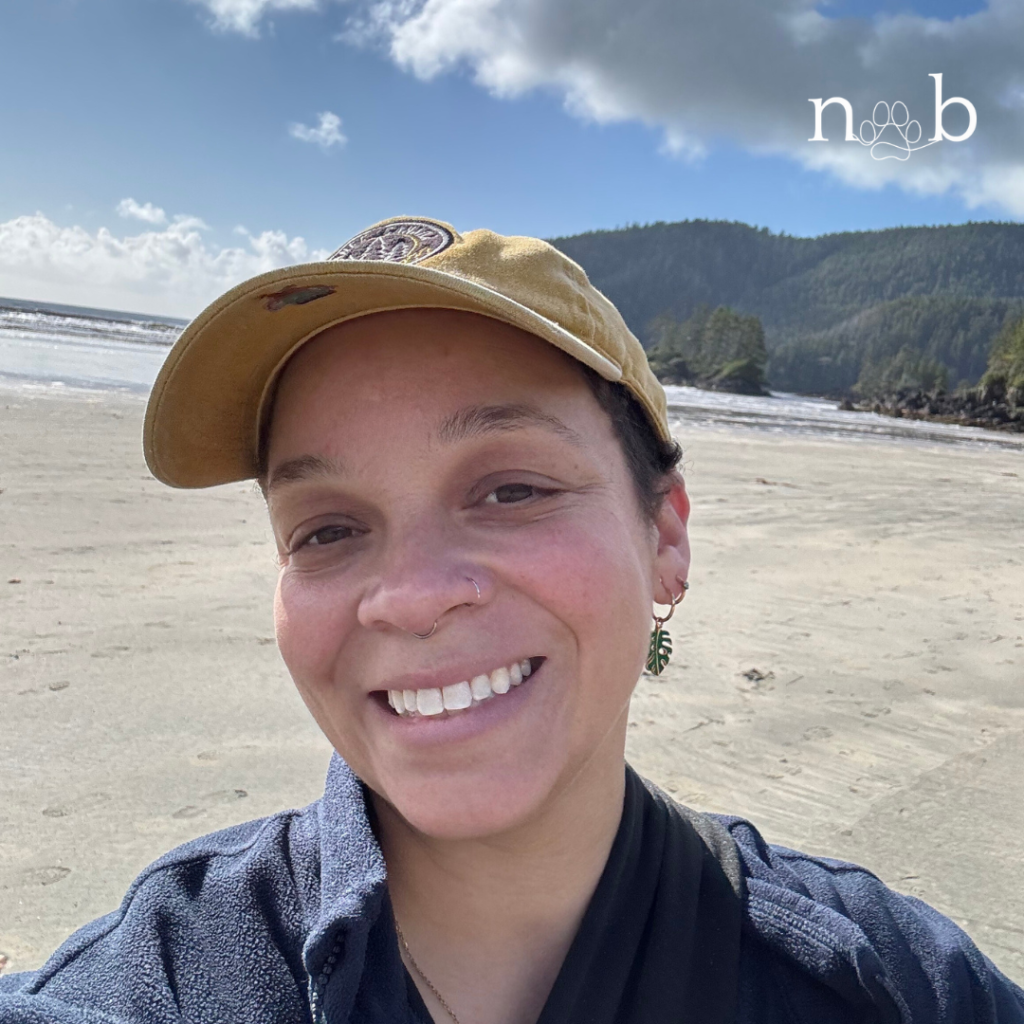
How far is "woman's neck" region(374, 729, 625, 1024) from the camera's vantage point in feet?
4.01

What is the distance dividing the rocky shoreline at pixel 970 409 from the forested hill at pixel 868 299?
259ft

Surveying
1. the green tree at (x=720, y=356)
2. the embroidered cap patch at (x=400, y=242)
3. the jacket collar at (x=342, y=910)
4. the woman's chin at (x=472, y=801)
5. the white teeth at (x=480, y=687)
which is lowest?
the jacket collar at (x=342, y=910)

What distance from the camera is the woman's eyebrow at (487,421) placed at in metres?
1.26

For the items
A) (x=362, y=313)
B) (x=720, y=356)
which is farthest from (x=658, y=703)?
(x=720, y=356)

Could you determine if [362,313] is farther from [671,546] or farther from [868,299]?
[868,299]

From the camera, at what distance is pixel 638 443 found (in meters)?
1.49

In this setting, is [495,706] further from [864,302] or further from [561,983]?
[864,302]

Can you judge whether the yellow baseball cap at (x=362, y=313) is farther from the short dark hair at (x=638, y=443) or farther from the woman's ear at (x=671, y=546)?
the woman's ear at (x=671, y=546)

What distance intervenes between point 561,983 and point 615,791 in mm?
297

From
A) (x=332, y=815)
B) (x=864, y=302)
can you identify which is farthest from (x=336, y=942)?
(x=864, y=302)

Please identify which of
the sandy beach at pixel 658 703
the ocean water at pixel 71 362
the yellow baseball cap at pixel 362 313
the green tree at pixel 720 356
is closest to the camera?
the yellow baseball cap at pixel 362 313

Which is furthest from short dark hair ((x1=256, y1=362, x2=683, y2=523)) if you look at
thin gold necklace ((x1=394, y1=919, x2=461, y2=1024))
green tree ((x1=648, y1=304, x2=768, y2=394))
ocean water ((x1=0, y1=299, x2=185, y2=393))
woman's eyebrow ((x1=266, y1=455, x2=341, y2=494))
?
green tree ((x1=648, y1=304, x2=768, y2=394))

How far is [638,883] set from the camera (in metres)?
1.31

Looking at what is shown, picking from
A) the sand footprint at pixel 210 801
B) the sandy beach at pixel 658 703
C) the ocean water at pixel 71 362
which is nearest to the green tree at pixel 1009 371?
the ocean water at pixel 71 362
